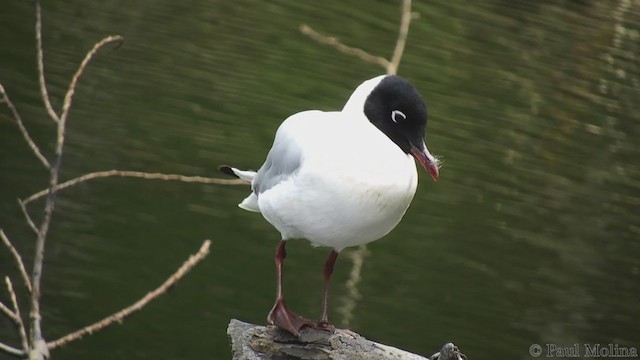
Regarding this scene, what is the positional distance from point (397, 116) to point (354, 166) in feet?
0.88

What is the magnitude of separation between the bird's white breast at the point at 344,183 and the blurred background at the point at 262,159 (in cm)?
319

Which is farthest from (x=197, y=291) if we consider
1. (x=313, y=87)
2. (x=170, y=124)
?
(x=313, y=87)

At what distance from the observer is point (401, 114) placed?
12.5ft

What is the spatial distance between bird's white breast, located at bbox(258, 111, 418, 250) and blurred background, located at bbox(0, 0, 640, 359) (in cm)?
319

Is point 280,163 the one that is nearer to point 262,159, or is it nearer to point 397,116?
point 397,116

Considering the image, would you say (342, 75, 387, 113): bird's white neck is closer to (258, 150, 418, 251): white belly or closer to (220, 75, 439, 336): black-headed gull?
(220, 75, 439, 336): black-headed gull

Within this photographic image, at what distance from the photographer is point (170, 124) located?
10.3 m

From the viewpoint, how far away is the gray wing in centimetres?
388

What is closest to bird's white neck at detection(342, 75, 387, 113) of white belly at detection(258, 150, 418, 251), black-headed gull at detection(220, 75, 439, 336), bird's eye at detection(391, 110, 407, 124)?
black-headed gull at detection(220, 75, 439, 336)

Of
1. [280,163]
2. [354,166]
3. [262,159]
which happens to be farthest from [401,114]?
[262,159]

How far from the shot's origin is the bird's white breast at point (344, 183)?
367cm

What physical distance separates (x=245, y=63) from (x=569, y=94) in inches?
168

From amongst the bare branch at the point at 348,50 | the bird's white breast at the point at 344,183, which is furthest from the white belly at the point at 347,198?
the bare branch at the point at 348,50

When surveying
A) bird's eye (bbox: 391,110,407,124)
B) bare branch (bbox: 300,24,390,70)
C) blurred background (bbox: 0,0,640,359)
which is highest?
bird's eye (bbox: 391,110,407,124)
